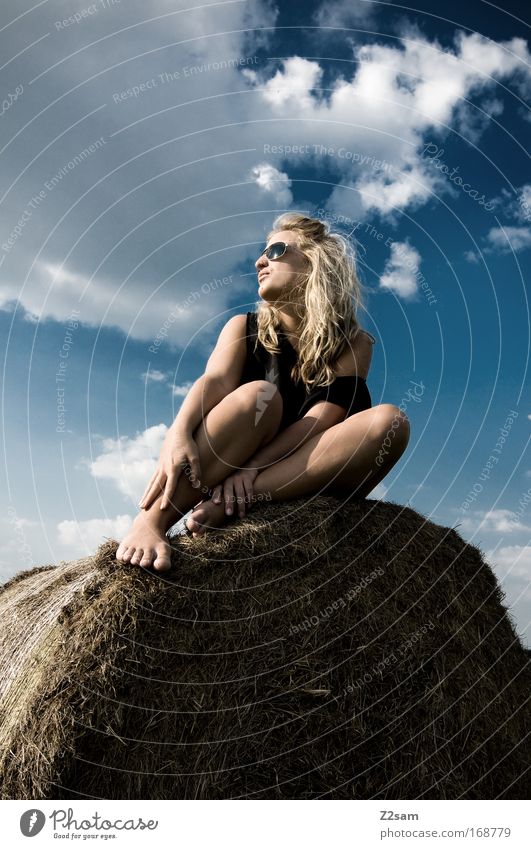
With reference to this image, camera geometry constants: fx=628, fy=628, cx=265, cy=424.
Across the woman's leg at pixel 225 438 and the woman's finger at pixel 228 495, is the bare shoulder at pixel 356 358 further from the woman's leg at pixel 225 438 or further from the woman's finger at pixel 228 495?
the woman's finger at pixel 228 495

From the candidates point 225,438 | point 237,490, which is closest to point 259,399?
point 225,438

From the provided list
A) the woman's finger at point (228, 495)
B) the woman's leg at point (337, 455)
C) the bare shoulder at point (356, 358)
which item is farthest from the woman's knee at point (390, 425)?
the woman's finger at point (228, 495)

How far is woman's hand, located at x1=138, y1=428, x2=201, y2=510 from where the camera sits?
139 inches

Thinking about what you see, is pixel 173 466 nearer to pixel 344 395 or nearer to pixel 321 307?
pixel 344 395

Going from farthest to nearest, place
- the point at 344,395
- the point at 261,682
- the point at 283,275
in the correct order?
the point at 283,275 < the point at 344,395 < the point at 261,682

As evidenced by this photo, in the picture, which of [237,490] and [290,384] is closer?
[237,490]

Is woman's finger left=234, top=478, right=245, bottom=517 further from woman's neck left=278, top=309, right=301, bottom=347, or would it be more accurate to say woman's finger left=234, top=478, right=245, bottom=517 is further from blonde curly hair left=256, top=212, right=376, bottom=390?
woman's neck left=278, top=309, right=301, bottom=347

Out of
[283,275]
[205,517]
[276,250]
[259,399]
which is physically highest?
[276,250]

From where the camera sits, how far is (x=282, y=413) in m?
3.82

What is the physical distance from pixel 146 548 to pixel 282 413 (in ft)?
3.82

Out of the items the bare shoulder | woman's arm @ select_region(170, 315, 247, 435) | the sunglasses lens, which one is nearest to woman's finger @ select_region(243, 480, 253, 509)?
woman's arm @ select_region(170, 315, 247, 435)

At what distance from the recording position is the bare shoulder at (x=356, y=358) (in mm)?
4109

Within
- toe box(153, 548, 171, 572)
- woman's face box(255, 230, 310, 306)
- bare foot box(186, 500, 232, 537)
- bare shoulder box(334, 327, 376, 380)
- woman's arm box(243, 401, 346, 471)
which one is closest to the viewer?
toe box(153, 548, 171, 572)
